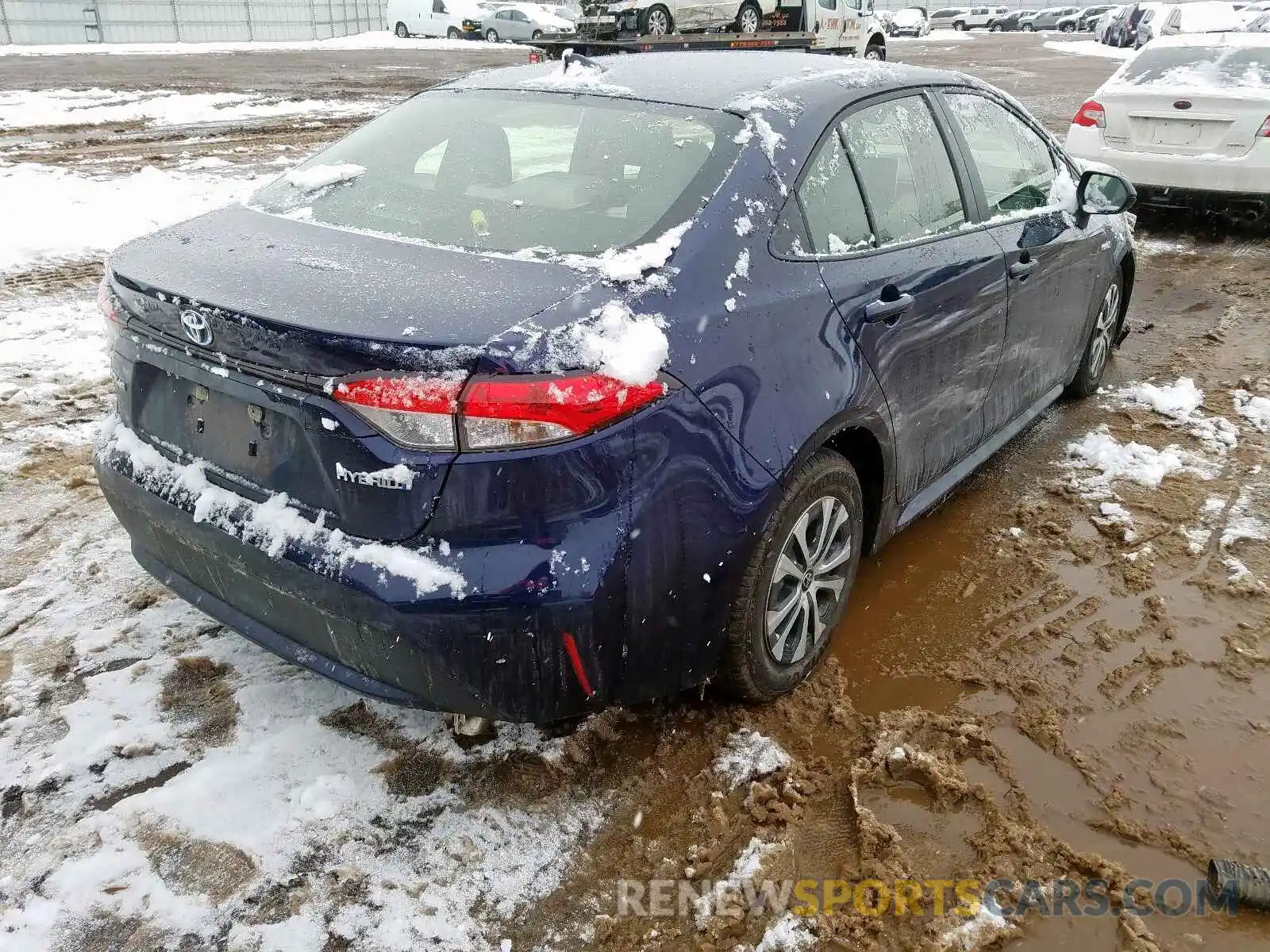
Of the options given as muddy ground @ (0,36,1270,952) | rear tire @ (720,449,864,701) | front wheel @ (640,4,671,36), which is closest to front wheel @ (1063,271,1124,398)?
muddy ground @ (0,36,1270,952)

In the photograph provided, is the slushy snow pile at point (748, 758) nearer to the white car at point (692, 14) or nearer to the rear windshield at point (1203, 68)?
the rear windshield at point (1203, 68)

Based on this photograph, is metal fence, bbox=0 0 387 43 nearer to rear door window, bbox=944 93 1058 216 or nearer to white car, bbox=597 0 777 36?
white car, bbox=597 0 777 36

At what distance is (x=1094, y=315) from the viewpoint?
185 inches

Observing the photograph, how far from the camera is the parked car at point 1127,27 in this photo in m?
37.2

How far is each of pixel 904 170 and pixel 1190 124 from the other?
6195mm

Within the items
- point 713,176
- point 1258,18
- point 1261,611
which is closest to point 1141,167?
point 1261,611

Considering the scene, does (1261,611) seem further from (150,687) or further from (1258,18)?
(1258,18)

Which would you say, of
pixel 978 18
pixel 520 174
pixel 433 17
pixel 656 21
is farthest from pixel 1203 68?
pixel 978 18

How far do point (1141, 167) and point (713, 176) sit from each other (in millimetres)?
6999

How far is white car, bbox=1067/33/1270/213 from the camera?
24.9 ft

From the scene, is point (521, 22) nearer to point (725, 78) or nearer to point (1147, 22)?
point (1147, 22)

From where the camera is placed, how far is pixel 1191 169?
7.77 meters

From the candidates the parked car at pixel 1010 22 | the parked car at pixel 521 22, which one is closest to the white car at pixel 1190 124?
the parked car at pixel 521 22

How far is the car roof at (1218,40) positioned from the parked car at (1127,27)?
3386cm
